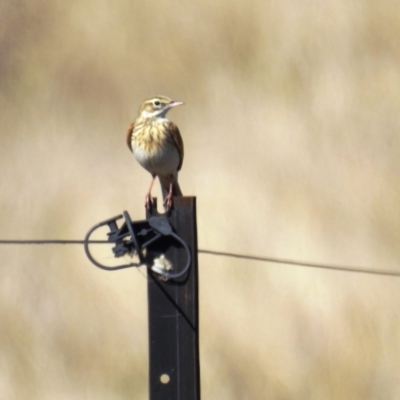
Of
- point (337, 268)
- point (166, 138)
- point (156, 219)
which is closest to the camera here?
point (156, 219)

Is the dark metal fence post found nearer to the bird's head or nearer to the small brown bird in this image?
the small brown bird

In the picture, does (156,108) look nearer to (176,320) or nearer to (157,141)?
(157,141)

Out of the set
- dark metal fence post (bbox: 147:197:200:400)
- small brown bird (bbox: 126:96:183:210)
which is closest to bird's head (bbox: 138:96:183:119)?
small brown bird (bbox: 126:96:183:210)

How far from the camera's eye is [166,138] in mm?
5281

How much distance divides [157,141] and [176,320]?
2229 mm

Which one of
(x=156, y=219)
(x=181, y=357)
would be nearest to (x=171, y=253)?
(x=156, y=219)

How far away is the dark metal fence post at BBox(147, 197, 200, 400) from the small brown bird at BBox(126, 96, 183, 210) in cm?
198

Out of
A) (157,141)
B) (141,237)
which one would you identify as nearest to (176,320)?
(141,237)

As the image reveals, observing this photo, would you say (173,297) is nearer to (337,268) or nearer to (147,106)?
(147,106)

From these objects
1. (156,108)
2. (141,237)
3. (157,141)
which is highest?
(156,108)

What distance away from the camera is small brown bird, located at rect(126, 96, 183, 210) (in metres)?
5.25

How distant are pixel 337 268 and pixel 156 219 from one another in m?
3.65

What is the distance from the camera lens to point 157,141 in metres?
5.27

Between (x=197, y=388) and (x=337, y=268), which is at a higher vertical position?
(x=337, y=268)
